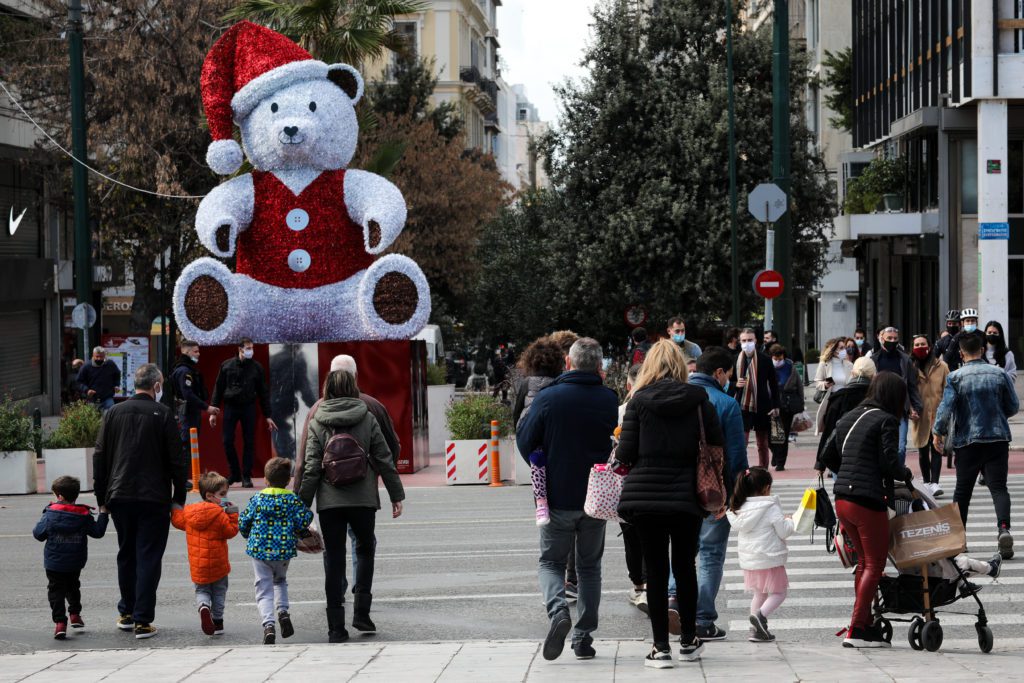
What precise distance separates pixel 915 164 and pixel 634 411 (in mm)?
34982

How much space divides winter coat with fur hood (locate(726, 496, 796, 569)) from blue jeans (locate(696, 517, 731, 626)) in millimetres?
122

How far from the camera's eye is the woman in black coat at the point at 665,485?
28.1 feet

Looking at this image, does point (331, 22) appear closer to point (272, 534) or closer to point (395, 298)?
point (395, 298)

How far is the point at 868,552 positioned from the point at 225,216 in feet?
47.7

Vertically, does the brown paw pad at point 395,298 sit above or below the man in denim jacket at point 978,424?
above

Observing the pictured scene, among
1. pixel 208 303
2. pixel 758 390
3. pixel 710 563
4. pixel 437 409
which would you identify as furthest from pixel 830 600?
pixel 437 409

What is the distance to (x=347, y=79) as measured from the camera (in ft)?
74.9

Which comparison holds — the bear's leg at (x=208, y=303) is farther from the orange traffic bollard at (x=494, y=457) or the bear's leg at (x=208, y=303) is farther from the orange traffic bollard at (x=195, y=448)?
the orange traffic bollard at (x=494, y=457)

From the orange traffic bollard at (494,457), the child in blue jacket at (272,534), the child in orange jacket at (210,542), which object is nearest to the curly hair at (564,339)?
the child in blue jacket at (272,534)

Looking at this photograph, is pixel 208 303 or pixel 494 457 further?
pixel 208 303

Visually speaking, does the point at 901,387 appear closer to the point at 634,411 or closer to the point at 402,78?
the point at 634,411

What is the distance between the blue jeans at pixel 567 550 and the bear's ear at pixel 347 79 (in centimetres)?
1441

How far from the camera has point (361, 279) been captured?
22344mm

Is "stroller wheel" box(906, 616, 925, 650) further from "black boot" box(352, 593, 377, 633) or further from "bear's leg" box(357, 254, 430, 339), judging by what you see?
"bear's leg" box(357, 254, 430, 339)
